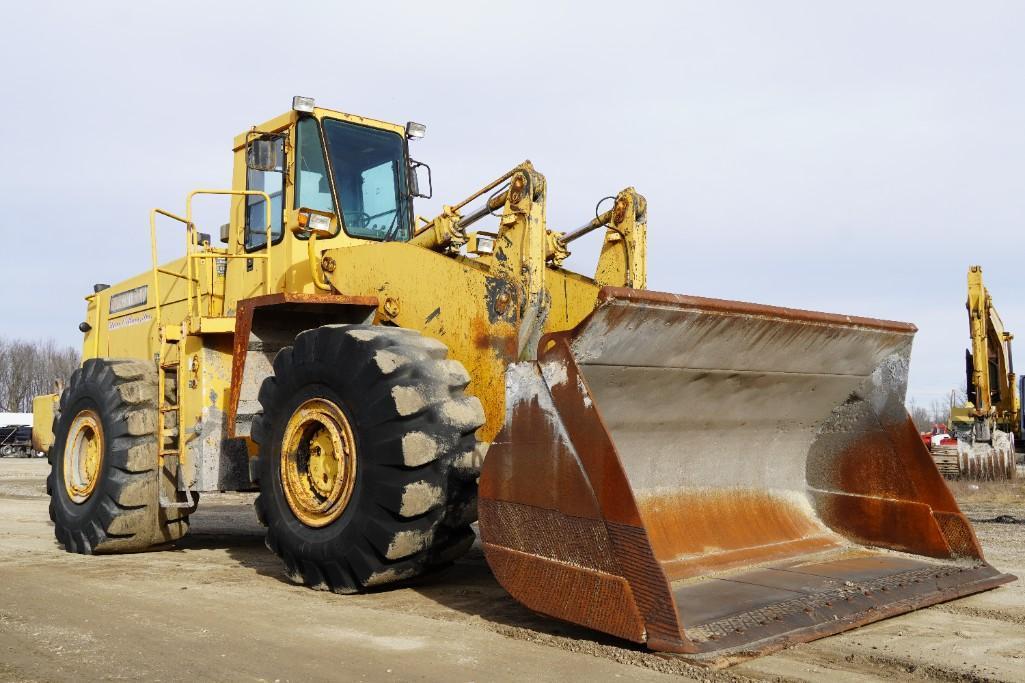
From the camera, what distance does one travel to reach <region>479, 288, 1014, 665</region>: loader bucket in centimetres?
429

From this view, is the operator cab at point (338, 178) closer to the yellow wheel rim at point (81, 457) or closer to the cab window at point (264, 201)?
the cab window at point (264, 201)

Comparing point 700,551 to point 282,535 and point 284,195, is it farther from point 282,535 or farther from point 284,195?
point 284,195

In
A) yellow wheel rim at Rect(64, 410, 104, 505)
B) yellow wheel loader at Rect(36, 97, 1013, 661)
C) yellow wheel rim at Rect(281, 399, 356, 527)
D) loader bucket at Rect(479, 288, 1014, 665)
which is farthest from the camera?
yellow wheel rim at Rect(64, 410, 104, 505)

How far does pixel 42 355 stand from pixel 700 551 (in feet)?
288

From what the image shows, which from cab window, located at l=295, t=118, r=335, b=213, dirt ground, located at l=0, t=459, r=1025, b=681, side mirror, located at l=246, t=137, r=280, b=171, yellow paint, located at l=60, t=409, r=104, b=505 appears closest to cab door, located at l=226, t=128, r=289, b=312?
side mirror, located at l=246, t=137, r=280, b=171

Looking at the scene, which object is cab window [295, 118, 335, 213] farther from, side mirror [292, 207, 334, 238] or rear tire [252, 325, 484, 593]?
rear tire [252, 325, 484, 593]

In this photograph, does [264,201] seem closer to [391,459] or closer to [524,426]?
[391,459]

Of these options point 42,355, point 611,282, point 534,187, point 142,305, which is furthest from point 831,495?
point 42,355

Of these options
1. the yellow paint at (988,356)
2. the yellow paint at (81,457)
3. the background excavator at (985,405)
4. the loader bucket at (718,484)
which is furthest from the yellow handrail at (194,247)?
the yellow paint at (988,356)

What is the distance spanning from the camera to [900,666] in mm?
3994

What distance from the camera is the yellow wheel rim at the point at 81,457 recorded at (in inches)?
317

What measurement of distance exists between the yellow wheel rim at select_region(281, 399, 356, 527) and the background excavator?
11.7 m

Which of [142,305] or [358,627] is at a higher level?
[142,305]

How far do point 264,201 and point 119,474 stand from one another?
2335 millimetres
